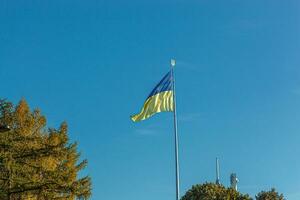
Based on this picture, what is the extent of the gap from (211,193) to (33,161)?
4508 cm

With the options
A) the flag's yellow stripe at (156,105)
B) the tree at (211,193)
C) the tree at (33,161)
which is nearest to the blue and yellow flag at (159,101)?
the flag's yellow stripe at (156,105)

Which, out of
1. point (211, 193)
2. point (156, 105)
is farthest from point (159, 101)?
point (211, 193)

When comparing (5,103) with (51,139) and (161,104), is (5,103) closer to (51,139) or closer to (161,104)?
(51,139)

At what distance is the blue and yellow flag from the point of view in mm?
37250

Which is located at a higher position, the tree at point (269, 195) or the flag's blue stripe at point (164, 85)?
the tree at point (269, 195)

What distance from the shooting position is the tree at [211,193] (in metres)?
83.1

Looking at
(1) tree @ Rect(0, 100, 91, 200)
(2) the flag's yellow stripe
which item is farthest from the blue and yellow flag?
(1) tree @ Rect(0, 100, 91, 200)

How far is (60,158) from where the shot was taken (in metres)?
43.9

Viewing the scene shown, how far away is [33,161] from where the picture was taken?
41.5 metres

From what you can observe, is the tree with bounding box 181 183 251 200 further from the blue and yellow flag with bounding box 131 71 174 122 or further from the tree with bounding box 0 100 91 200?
the blue and yellow flag with bounding box 131 71 174 122

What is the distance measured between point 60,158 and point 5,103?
520 cm

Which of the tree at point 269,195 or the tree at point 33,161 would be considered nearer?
the tree at point 33,161

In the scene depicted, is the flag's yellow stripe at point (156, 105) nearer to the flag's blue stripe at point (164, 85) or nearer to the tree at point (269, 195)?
the flag's blue stripe at point (164, 85)

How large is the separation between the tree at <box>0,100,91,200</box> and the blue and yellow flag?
761 cm
